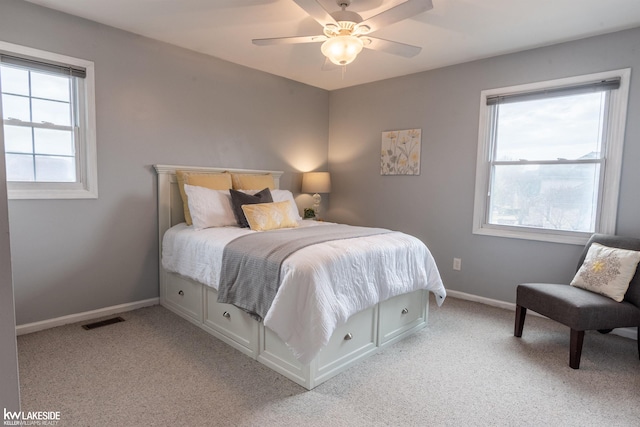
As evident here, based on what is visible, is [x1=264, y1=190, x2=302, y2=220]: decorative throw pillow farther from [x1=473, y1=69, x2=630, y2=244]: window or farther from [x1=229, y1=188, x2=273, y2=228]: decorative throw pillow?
[x1=473, y1=69, x2=630, y2=244]: window

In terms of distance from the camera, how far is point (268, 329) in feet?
7.41

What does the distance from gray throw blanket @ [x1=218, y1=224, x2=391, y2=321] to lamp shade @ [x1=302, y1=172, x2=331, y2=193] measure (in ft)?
6.22

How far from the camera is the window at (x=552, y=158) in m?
2.91

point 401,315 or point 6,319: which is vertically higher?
point 6,319

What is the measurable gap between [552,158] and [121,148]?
3875mm

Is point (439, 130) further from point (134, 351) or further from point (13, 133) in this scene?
point (13, 133)

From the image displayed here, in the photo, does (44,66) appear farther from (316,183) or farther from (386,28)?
(316,183)

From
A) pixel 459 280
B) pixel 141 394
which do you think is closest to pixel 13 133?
pixel 141 394

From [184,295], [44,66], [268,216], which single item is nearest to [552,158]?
[268,216]

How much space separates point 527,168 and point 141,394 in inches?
142

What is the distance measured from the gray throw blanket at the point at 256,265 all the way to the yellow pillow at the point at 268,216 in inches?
13.4

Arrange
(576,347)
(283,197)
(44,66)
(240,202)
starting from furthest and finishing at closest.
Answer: (283,197) < (240,202) < (44,66) < (576,347)

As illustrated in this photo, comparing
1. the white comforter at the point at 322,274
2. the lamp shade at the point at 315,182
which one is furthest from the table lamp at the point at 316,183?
the white comforter at the point at 322,274

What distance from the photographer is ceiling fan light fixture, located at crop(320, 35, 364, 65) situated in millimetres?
2289
